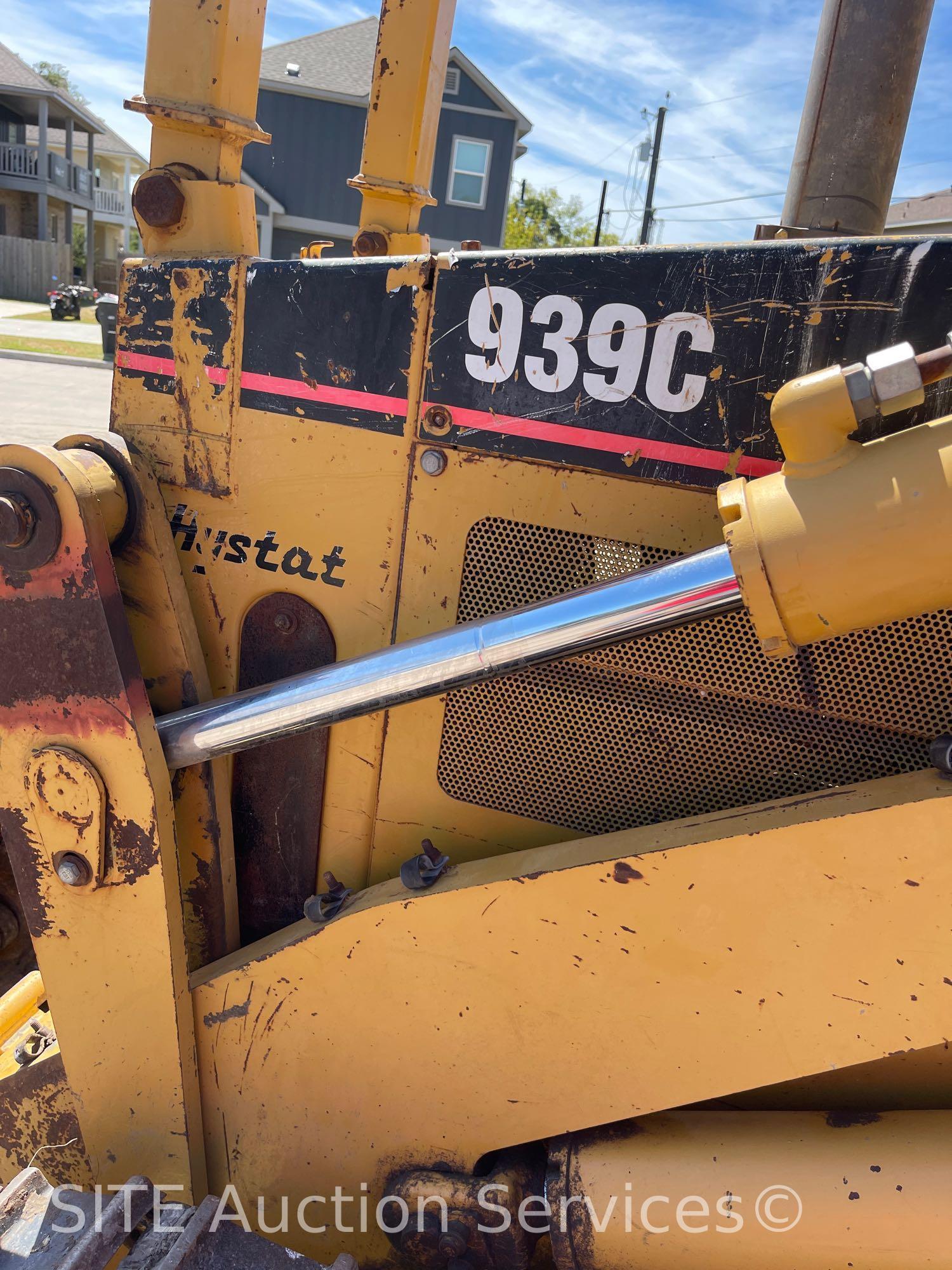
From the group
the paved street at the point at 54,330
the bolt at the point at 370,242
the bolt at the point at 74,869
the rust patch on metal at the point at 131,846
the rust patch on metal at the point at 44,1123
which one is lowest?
the rust patch on metal at the point at 44,1123

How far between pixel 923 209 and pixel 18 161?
85.1ft

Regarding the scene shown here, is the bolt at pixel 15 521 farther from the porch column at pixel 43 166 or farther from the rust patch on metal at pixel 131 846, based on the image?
the porch column at pixel 43 166

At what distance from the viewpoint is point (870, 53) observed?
9.00 feet

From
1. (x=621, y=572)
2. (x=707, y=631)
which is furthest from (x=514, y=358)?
(x=707, y=631)

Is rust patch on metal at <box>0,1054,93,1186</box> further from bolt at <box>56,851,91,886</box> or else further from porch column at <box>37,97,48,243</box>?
porch column at <box>37,97,48,243</box>

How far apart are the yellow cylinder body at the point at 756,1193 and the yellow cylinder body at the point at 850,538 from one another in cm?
85

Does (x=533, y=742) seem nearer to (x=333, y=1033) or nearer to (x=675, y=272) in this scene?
(x=333, y=1033)

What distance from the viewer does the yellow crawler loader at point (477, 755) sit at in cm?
135

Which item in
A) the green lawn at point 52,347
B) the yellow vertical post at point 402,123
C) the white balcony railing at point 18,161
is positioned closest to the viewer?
the yellow vertical post at point 402,123

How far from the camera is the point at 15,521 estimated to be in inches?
60.5

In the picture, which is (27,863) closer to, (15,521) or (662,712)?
(15,521)

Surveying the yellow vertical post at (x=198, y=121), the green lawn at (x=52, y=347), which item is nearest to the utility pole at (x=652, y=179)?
the green lawn at (x=52, y=347)

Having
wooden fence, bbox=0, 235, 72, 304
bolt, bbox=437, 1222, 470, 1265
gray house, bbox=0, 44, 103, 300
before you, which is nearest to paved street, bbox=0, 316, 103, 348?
wooden fence, bbox=0, 235, 72, 304

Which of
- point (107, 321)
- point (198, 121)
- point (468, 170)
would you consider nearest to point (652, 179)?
point (468, 170)
